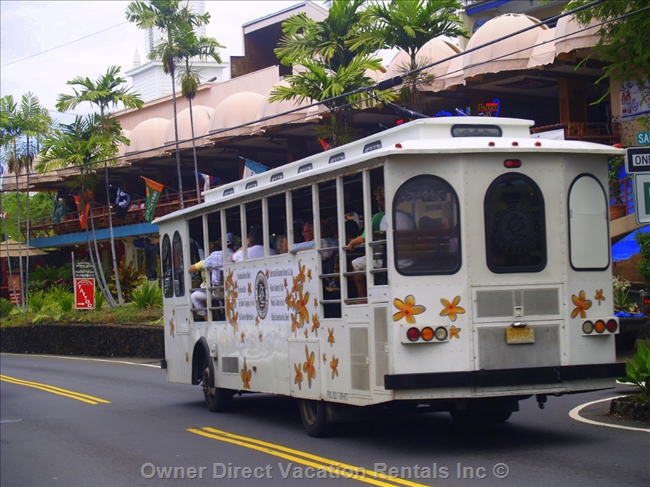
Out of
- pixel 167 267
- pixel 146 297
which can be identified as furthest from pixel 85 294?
pixel 167 267

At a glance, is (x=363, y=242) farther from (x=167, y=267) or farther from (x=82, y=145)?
(x=82, y=145)

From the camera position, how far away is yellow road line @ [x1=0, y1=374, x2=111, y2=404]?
17406 mm

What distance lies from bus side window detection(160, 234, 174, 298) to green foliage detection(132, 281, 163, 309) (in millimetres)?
16501

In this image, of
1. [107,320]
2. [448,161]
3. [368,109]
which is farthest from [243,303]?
[107,320]

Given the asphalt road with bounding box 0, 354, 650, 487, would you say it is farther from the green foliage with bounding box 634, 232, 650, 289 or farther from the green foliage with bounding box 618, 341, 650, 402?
the green foliage with bounding box 634, 232, 650, 289

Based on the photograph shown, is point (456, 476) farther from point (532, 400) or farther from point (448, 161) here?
point (532, 400)

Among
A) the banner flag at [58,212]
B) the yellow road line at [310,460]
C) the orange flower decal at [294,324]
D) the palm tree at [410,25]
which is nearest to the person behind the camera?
the yellow road line at [310,460]

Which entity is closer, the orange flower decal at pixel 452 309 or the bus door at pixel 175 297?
the orange flower decal at pixel 452 309

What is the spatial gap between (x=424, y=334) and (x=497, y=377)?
2.74ft

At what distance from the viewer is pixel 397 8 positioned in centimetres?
2142

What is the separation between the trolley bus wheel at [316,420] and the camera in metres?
10.8

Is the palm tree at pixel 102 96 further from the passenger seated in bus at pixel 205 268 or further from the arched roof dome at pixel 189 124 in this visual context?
the passenger seated in bus at pixel 205 268

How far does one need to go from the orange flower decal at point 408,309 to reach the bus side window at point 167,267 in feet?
23.6

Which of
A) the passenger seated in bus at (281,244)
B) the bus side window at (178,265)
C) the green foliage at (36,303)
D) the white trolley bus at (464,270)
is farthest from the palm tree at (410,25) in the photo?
the green foliage at (36,303)
